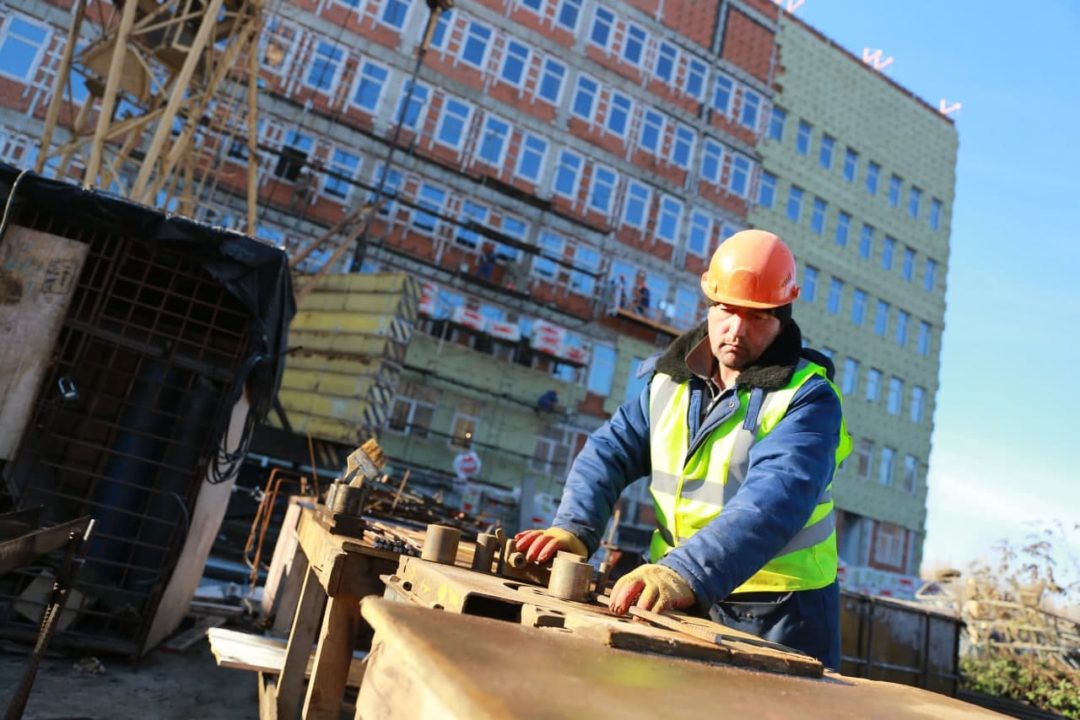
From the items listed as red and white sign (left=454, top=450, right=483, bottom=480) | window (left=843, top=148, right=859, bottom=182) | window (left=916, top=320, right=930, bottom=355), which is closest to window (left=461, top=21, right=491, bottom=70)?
red and white sign (left=454, top=450, right=483, bottom=480)

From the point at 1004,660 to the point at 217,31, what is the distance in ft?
50.6

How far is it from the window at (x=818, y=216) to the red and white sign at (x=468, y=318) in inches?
645

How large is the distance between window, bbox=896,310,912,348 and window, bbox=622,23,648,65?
54.3 feet

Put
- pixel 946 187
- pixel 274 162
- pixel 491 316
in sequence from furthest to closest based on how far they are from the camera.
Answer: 1. pixel 946 187
2. pixel 491 316
3. pixel 274 162

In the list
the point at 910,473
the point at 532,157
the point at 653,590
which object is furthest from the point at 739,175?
the point at 653,590

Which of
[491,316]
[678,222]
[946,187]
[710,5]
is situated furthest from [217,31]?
[946,187]

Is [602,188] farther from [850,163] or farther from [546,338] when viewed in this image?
[850,163]

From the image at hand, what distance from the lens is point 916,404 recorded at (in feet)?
104

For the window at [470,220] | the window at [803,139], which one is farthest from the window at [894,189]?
the window at [470,220]

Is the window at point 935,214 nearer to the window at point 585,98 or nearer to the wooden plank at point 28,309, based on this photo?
the window at point 585,98

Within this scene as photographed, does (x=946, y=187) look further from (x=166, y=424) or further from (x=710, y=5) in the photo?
(x=166, y=424)

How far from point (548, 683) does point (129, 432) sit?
213 inches

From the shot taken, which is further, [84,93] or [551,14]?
[551,14]

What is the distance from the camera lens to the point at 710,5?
28375 mm
